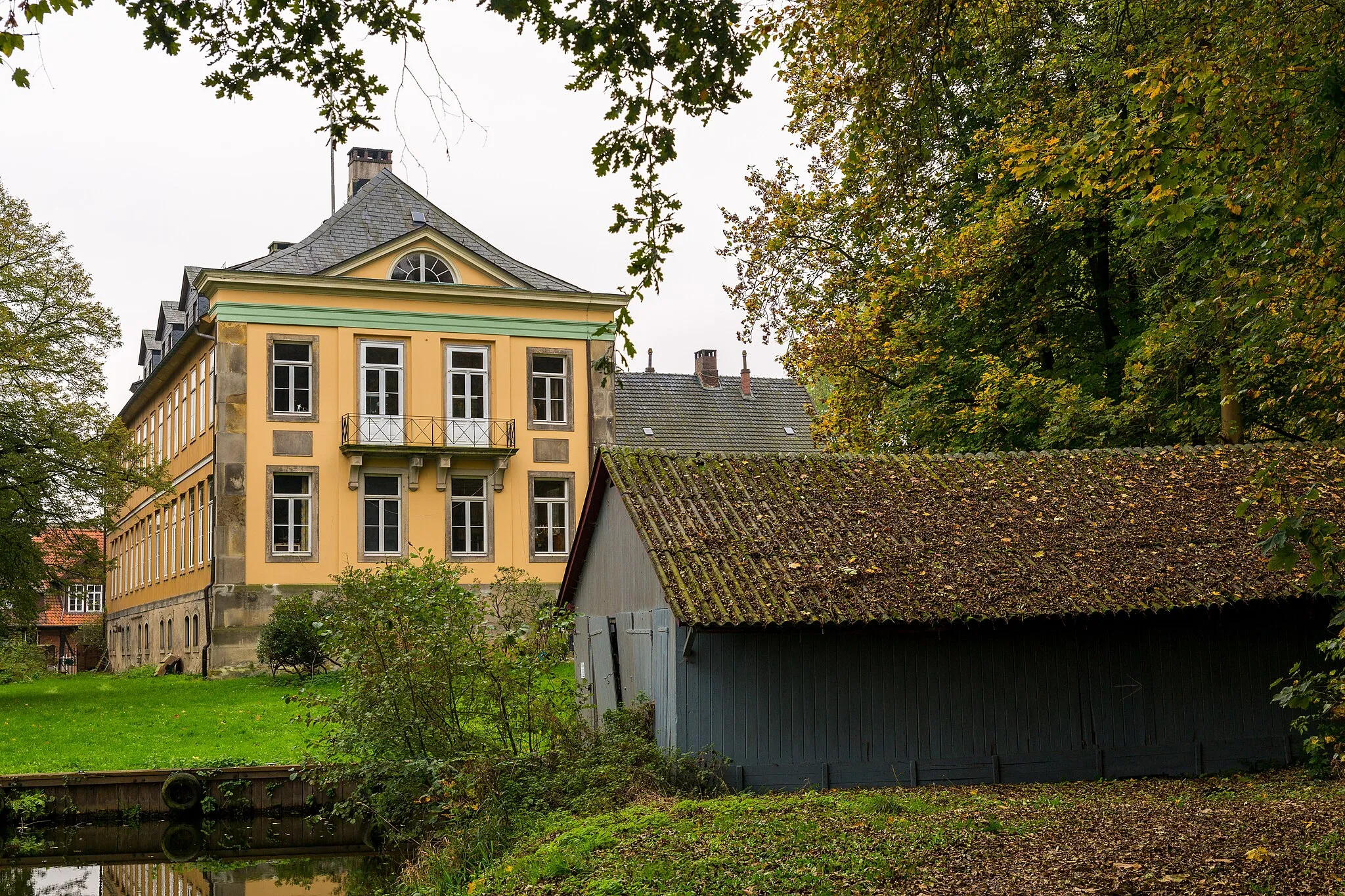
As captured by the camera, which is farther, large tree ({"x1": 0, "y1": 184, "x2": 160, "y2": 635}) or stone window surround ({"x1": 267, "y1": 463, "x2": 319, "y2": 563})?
stone window surround ({"x1": 267, "y1": 463, "x2": 319, "y2": 563})

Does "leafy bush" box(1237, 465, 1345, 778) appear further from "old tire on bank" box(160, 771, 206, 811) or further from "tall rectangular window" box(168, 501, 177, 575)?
"tall rectangular window" box(168, 501, 177, 575)

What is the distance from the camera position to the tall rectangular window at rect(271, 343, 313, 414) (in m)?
31.5

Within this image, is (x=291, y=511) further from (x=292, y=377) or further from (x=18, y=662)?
(x=18, y=662)

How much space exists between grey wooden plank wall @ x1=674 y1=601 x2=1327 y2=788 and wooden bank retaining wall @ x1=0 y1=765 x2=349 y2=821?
602 cm

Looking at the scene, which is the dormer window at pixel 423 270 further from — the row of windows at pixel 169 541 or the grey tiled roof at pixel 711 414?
the grey tiled roof at pixel 711 414

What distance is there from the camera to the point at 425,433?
32.4 m

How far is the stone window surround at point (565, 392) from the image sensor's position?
3378cm

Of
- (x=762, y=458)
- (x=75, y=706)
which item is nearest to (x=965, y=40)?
(x=762, y=458)

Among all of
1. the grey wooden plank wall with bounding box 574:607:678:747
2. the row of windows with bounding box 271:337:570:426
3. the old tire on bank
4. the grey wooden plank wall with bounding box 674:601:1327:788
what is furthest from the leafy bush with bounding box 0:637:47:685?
the grey wooden plank wall with bounding box 674:601:1327:788

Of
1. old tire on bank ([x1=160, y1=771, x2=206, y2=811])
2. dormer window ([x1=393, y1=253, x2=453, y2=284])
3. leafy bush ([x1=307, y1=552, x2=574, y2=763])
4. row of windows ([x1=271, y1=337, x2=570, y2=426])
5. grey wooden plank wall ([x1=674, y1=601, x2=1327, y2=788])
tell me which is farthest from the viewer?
dormer window ([x1=393, y1=253, x2=453, y2=284])

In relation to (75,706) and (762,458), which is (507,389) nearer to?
(75,706)

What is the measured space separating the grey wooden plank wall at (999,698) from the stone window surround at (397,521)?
18.4 meters

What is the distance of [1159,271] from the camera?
22.2m

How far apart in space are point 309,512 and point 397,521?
2.16 m
